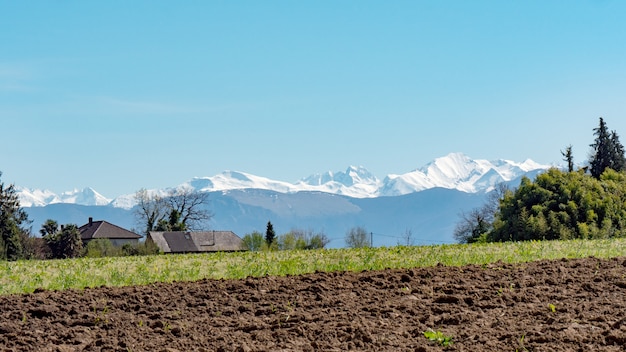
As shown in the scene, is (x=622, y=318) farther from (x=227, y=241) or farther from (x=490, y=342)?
(x=227, y=241)

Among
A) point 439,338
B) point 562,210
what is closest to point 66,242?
point 562,210

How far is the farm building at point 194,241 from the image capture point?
283ft

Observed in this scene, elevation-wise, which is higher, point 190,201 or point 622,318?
point 190,201

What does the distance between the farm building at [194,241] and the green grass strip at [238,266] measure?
6401 centimetres

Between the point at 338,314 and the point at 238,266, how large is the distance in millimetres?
6269

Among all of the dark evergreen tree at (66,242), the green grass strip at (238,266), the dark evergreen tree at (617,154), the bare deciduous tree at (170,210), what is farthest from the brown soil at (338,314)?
the bare deciduous tree at (170,210)

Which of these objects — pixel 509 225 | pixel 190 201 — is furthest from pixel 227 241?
pixel 509 225

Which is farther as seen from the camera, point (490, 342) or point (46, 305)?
point (46, 305)

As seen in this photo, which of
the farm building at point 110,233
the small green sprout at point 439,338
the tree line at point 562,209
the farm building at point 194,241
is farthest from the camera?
the farm building at point 110,233

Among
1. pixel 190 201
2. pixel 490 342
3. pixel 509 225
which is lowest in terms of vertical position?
pixel 490 342

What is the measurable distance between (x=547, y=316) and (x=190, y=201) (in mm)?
91460

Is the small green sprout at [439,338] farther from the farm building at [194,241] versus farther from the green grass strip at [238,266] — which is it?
the farm building at [194,241]

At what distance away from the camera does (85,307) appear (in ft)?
37.5

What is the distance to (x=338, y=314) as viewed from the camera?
10.9m
